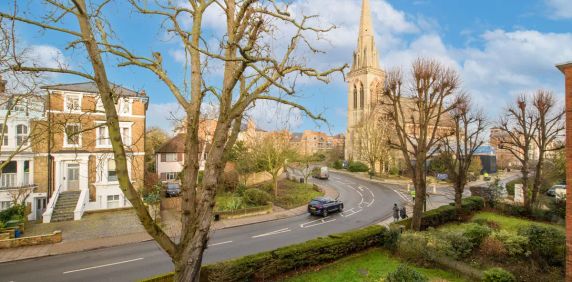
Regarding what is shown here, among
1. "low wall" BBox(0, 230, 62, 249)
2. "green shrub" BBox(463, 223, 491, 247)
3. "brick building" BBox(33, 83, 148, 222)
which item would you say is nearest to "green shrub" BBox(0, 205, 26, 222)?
"brick building" BBox(33, 83, 148, 222)

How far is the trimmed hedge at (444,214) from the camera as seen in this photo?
18969 mm

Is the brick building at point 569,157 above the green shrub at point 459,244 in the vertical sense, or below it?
above

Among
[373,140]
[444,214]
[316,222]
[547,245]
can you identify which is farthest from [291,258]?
[373,140]

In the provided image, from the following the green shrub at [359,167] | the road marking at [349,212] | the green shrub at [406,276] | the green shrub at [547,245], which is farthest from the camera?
the green shrub at [359,167]

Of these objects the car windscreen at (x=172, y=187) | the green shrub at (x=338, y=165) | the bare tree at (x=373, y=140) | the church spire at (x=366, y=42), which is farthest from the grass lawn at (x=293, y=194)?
the church spire at (x=366, y=42)

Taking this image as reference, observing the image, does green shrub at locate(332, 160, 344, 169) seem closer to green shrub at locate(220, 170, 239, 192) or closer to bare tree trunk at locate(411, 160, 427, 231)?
green shrub at locate(220, 170, 239, 192)

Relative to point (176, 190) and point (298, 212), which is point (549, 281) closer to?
point (298, 212)

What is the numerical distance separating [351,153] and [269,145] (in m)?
36.7

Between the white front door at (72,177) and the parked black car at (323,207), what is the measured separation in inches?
753

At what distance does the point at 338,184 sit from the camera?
41781 mm

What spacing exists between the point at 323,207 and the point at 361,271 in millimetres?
11626

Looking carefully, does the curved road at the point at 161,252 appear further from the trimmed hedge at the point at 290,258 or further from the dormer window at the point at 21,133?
the dormer window at the point at 21,133

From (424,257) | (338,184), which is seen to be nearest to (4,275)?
(424,257)

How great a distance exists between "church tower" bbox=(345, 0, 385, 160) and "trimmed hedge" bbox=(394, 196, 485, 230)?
38789 millimetres
